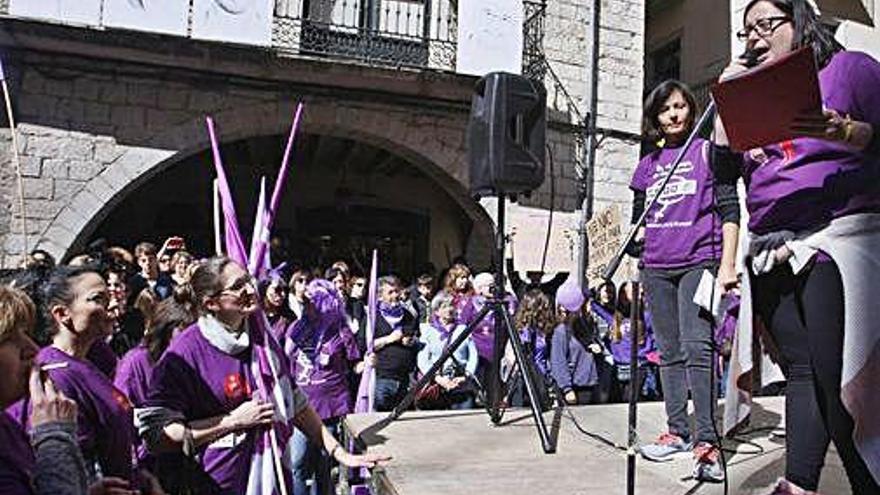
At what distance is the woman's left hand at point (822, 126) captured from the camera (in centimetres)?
189

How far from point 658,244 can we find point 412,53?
7.89 metres

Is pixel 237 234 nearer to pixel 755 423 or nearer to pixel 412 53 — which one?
pixel 755 423

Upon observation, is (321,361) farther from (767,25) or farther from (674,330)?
(767,25)

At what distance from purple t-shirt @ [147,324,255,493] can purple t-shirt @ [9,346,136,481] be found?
36cm

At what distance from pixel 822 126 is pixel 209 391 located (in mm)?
2093

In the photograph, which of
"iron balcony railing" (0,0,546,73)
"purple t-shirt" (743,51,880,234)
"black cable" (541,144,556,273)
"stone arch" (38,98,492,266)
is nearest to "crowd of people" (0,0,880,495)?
"purple t-shirt" (743,51,880,234)

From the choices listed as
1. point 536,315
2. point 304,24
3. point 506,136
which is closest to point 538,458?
point 506,136

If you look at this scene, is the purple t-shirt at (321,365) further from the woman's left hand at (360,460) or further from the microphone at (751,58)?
the microphone at (751,58)

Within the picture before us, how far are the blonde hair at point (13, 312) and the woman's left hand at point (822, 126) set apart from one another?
1924mm

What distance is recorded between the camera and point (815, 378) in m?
2.02

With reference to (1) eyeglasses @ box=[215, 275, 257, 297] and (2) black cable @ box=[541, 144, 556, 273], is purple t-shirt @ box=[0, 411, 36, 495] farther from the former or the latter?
(2) black cable @ box=[541, 144, 556, 273]

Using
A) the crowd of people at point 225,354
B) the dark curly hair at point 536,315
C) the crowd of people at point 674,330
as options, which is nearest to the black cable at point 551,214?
the crowd of people at point 225,354

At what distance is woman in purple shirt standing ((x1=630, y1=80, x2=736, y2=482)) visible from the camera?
3152mm

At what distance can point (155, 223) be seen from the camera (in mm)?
11586
